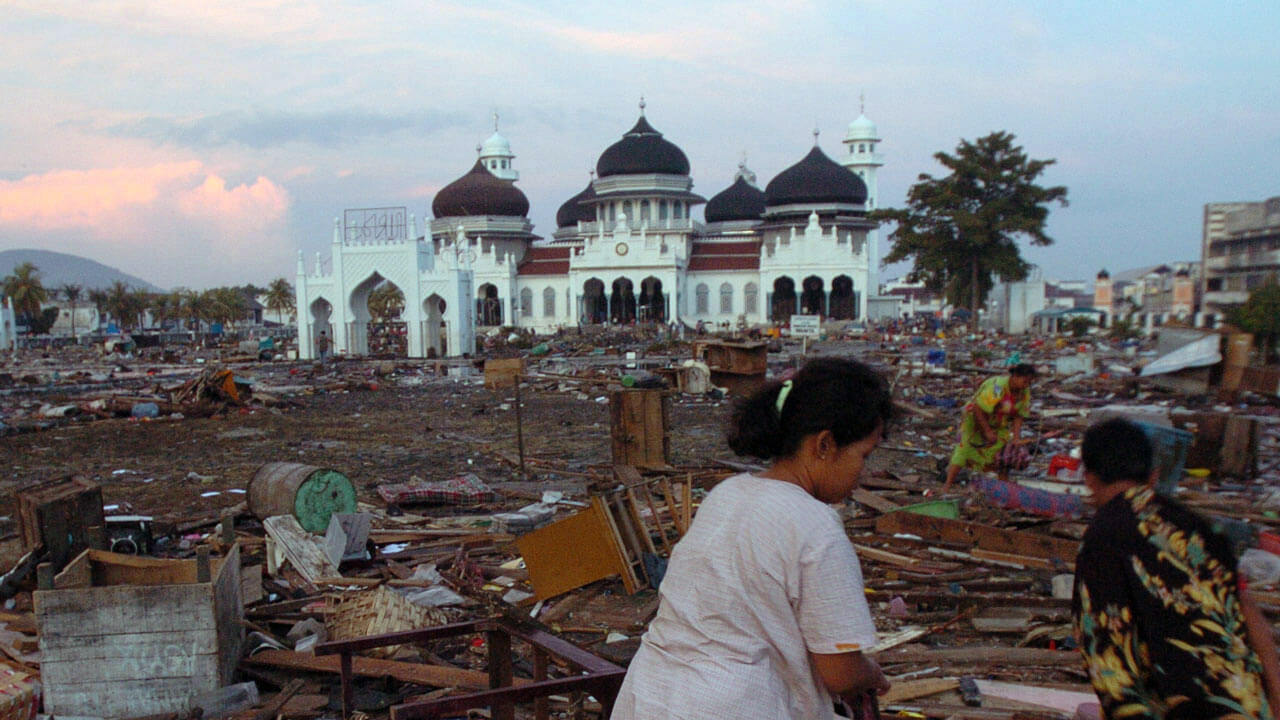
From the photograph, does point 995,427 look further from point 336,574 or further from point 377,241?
point 377,241

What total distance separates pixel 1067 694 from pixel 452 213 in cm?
5798

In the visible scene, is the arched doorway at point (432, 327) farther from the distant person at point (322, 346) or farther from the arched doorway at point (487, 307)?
the arched doorway at point (487, 307)

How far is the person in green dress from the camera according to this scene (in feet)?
24.8

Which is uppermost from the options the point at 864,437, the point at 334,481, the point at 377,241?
the point at 377,241

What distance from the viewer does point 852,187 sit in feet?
180

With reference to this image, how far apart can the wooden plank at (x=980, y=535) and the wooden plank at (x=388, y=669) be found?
3.52 meters

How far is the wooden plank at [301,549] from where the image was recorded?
242 inches

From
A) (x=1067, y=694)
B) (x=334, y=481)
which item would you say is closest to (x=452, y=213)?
(x=334, y=481)

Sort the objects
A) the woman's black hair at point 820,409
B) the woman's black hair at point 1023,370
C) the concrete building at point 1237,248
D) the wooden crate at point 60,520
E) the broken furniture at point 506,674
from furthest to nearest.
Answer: the concrete building at point 1237,248 → the woman's black hair at point 1023,370 → the wooden crate at point 60,520 → the broken furniture at point 506,674 → the woman's black hair at point 820,409

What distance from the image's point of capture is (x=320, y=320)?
36.4 m

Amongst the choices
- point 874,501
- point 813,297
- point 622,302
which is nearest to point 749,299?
point 813,297

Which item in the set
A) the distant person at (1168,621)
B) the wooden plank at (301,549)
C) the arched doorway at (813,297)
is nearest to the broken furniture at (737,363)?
the wooden plank at (301,549)

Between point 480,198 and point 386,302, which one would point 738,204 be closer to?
point 480,198

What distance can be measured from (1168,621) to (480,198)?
58.2m
